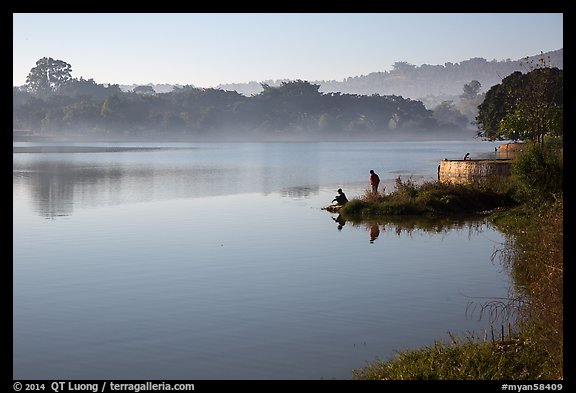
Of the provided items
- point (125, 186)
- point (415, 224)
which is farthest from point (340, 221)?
point (125, 186)

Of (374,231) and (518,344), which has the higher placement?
(374,231)

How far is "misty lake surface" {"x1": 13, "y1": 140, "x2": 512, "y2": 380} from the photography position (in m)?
15.7

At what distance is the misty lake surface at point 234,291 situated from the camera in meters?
15.7

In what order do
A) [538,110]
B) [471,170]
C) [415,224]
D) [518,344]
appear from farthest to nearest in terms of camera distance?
[538,110] → [471,170] → [415,224] → [518,344]

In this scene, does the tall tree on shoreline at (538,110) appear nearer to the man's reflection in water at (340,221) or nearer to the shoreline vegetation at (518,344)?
the man's reflection in water at (340,221)

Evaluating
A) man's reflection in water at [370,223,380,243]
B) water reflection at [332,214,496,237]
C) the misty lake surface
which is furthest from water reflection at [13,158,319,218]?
man's reflection in water at [370,223,380,243]

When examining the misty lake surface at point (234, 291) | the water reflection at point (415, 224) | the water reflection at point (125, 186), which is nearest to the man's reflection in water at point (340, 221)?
the water reflection at point (415, 224)

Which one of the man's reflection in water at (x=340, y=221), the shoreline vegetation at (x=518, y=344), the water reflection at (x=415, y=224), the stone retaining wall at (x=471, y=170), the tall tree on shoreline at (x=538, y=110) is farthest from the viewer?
the tall tree on shoreline at (x=538, y=110)

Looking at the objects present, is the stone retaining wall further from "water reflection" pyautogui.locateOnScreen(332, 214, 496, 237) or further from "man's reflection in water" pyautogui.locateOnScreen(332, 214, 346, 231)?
"man's reflection in water" pyautogui.locateOnScreen(332, 214, 346, 231)

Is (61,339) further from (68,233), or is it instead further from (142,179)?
(142,179)

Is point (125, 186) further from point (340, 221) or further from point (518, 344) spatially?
point (518, 344)

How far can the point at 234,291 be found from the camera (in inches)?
856

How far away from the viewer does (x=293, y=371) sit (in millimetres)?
14844
